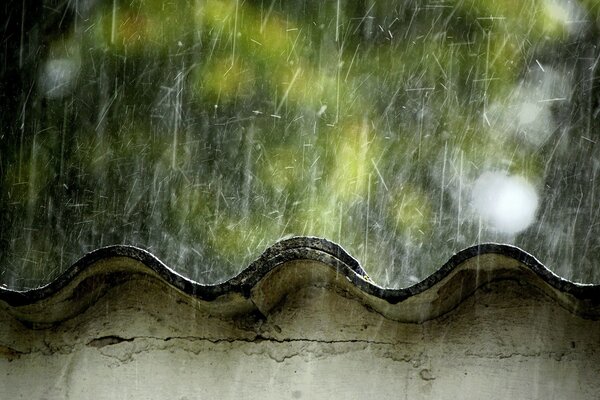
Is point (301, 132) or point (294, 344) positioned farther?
point (301, 132)

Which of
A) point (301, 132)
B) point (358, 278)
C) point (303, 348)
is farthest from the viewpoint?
point (301, 132)

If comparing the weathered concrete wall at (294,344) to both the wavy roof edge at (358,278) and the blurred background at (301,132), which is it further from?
the blurred background at (301,132)

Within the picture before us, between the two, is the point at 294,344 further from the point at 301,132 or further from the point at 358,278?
the point at 301,132

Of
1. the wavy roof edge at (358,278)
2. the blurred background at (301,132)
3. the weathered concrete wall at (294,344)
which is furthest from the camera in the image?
→ the blurred background at (301,132)

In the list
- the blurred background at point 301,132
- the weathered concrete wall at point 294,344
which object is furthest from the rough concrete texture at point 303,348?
the blurred background at point 301,132

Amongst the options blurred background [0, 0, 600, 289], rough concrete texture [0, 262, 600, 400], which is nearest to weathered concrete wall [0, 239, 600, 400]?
rough concrete texture [0, 262, 600, 400]

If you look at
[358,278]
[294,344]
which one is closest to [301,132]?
[294,344]

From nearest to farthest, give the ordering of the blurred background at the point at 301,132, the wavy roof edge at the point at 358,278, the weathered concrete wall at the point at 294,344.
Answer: the wavy roof edge at the point at 358,278
the weathered concrete wall at the point at 294,344
the blurred background at the point at 301,132
